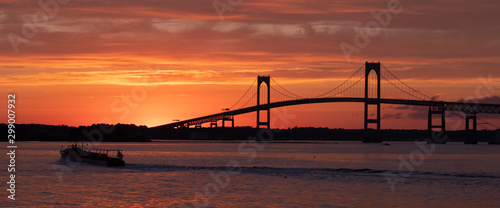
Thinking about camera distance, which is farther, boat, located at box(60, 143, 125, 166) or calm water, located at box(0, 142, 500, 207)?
boat, located at box(60, 143, 125, 166)

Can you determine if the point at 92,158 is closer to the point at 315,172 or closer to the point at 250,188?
the point at 315,172

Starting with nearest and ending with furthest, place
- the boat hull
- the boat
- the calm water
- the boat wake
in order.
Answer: the calm water, the boat wake, the boat hull, the boat

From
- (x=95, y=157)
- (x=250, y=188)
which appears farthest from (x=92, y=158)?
(x=250, y=188)

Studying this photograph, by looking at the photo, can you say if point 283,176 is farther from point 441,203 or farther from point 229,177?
point 441,203

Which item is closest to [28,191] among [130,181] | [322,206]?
[130,181]

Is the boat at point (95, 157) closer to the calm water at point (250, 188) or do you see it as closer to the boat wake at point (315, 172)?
the boat wake at point (315, 172)

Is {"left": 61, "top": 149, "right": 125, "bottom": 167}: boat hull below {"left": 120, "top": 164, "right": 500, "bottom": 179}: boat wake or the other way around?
the other way around

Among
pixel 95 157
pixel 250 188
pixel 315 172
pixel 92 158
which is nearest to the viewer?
pixel 250 188

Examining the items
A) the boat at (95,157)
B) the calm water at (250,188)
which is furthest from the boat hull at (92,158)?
the calm water at (250,188)

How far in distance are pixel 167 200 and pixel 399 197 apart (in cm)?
1170

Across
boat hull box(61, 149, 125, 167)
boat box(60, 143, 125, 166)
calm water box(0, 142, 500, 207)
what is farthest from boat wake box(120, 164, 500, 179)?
boat box(60, 143, 125, 166)

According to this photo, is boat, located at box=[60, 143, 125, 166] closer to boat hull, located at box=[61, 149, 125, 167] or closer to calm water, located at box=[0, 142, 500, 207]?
boat hull, located at box=[61, 149, 125, 167]

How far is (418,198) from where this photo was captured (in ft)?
106

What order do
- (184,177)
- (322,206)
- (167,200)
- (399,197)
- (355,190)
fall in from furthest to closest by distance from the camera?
(184,177)
(355,190)
(399,197)
(167,200)
(322,206)
